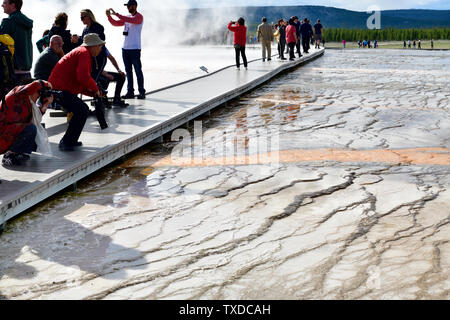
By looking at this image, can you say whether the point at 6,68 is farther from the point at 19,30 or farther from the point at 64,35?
the point at 64,35

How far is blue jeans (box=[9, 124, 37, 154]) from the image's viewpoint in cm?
562

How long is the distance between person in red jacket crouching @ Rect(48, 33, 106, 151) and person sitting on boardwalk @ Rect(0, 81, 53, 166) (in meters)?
0.57

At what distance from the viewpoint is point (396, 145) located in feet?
24.9

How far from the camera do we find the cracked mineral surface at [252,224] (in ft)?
11.8

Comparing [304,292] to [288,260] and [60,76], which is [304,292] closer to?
[288,260]

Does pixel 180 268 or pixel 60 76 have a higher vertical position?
pixel 60 76

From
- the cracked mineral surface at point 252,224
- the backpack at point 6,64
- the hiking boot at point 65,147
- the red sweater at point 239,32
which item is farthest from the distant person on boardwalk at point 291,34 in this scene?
the hiking boot at point 65,147

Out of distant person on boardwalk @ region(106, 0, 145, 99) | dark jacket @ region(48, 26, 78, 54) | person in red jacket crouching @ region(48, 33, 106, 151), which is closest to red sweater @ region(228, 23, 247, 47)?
distant person on boardwalk @ region(106, 0, 145, 99)

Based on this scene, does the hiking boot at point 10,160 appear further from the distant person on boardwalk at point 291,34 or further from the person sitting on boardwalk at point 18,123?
the distant person on boardwalk at point 291,34

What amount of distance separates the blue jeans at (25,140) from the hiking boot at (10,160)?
6 cm
